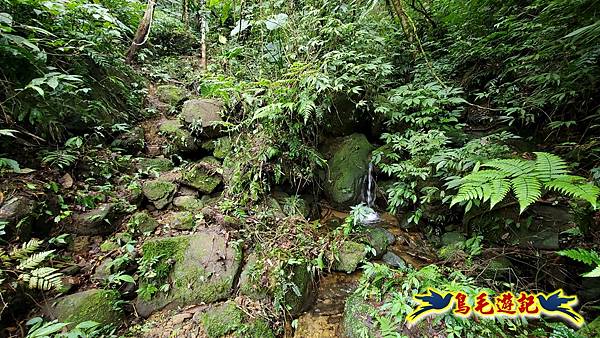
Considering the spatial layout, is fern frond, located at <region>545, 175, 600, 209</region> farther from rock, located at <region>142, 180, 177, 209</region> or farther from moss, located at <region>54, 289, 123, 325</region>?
rock, located at <region>142, 180, 177, 209</region>

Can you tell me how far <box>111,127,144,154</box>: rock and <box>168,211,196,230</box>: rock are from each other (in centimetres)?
159

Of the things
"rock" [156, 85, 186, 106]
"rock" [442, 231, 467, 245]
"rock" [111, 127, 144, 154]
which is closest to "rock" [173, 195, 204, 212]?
"rock" [111, 127, 144, 154]

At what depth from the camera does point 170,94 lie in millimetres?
5891

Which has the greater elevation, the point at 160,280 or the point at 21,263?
the point at 21,263

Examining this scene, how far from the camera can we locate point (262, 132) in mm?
4043

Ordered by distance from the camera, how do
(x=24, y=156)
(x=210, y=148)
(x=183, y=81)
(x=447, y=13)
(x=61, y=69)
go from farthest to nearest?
(x=183, y=81) < (x=447, y=13) < (x=210, y=148) < (x=61, y=69) < (x=24, y=156)

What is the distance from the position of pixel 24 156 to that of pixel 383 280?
417 centimetres

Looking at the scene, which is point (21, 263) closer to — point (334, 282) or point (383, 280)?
point (334, 282)

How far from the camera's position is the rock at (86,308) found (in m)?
2.27

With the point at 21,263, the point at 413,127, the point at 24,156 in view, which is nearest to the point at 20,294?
the point at 21,263

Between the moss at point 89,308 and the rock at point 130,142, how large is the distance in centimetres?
248

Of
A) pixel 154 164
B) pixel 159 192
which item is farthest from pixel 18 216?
pixel 154 164

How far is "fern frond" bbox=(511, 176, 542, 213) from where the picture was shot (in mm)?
1489

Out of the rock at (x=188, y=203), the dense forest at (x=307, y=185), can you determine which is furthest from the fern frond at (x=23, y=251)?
the rock at (x=188, y=203)
